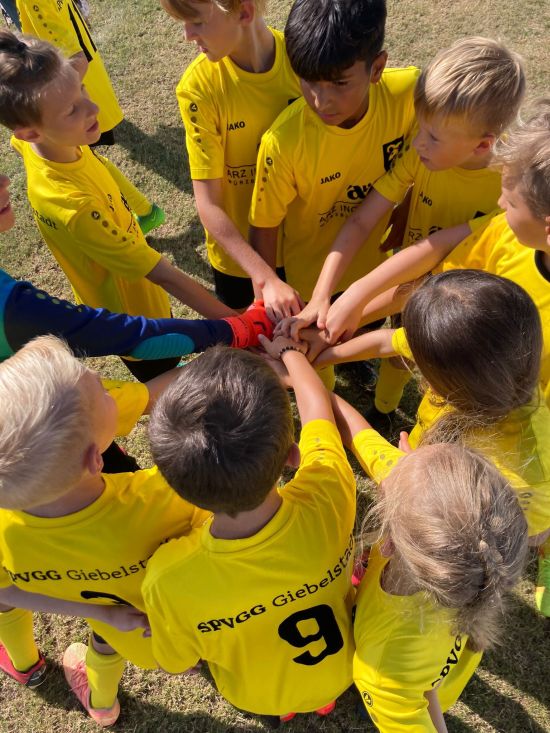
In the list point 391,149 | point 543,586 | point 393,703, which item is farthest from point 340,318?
point 543,586

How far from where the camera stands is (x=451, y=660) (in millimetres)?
1733

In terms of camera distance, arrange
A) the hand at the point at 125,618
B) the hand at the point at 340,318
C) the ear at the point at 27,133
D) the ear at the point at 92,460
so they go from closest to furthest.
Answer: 1. the ear at the point at 92,460
2. the hand at the point at 125,618
3. the ear at the point at 27,133
4. the hand at the point at 340,318

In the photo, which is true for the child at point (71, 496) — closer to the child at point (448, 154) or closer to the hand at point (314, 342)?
the hand at point (314, 342)

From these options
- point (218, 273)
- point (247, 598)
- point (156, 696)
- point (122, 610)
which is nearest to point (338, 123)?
point (218, 273)

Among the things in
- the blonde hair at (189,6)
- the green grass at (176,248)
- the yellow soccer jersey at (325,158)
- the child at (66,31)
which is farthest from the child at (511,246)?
the child at (66,31)

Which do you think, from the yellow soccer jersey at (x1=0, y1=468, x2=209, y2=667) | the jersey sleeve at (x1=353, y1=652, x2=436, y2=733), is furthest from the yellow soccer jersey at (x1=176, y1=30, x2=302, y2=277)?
the jersey sleeve at (x1=353, y1=652, x2=436, y2=733)

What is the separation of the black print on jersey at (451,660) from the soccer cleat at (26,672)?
200cm

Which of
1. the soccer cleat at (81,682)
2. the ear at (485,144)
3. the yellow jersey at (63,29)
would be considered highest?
the yellow jersey at (63,29)

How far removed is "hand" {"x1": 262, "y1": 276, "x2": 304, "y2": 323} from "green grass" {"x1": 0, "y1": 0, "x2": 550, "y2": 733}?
116 cm

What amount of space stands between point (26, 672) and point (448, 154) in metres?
2.97

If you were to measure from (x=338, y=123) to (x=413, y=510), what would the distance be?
168cm

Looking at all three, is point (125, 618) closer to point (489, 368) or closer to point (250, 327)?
point (250, 327)

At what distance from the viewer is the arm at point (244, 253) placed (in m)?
2.68

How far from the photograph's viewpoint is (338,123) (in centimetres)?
240
